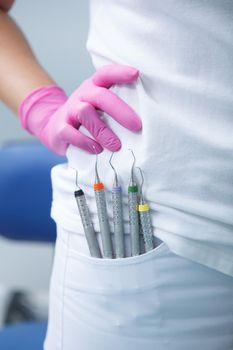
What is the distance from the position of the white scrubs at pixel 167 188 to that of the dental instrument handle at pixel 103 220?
1 cm

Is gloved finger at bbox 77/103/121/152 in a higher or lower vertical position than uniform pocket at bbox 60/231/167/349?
higher

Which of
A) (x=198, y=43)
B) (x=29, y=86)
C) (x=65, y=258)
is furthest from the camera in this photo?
(x=29, y=86)

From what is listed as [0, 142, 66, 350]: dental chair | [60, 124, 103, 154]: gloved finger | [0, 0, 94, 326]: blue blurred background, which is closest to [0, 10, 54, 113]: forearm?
[60, 124, 103, 154]: gloved finger

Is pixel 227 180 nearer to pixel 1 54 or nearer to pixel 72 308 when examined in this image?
pixel 72 308

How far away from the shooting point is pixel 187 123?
56 cm

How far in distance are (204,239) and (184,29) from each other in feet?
0.78

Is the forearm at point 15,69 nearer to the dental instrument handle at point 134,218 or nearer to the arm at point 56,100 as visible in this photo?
the arm at point 56,100

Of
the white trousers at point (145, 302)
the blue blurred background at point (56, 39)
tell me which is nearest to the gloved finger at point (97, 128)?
the white trousers at point (145, 302)

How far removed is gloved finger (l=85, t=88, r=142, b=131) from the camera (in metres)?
0.59

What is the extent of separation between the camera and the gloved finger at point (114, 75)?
0.59m

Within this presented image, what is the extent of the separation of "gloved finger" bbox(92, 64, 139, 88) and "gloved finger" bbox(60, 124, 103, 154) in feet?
0.23

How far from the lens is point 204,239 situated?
58 cm

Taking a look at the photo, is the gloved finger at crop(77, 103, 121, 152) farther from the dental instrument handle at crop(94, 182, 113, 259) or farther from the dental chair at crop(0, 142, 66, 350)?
the dental chair at crop(0, 142, 66, 350)

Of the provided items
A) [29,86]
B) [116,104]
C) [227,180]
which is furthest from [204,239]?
[29,86]
